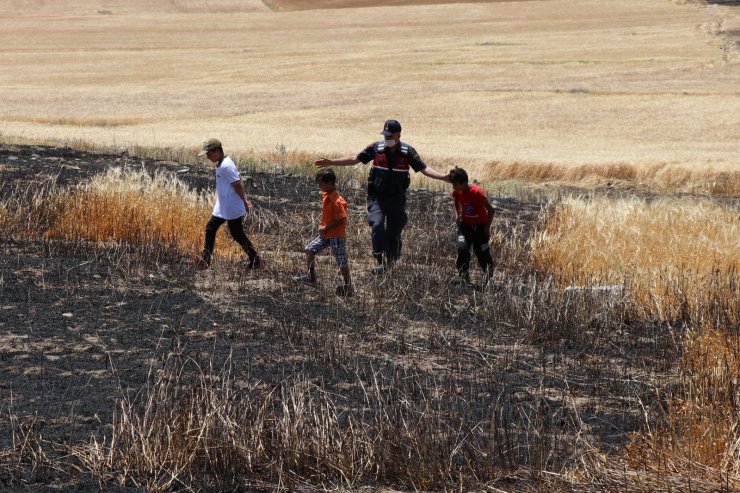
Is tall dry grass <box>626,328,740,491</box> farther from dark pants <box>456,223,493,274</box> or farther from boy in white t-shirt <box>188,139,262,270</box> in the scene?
boy in white t-shirt <box>188,139,262,270</box>

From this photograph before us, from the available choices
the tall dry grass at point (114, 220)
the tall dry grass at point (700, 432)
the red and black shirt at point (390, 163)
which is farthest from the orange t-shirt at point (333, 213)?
the tall dry grass at point (700, 432)

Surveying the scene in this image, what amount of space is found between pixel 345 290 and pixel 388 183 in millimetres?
1427

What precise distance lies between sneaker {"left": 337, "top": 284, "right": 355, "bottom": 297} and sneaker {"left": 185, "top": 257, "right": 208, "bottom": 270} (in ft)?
4.44

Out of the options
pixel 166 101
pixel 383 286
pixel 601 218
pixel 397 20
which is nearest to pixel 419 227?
pixel 601 218

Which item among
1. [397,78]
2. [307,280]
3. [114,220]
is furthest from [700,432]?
[397,78]

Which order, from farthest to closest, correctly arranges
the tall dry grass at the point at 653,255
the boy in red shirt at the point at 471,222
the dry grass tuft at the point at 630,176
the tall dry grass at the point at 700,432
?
the dry grass tuft at the point at 630,176, the boy in red shirt at the point at 471,222, the tall dry grass at the point at 653,255, the tall dry grass at the point at 700,432

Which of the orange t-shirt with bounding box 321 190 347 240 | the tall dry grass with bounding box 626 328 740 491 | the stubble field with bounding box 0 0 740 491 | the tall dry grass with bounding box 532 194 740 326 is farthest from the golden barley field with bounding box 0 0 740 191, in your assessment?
the tall dry grass with bounding box 626 328 740 491

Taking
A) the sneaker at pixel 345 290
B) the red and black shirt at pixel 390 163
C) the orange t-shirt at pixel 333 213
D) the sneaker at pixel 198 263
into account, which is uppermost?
the red and black shirt at pixel 390 163

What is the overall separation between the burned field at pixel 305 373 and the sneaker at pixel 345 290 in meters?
0.14

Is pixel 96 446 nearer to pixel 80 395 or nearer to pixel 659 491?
pixel 80 395

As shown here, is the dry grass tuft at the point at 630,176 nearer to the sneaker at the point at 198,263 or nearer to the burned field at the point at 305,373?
the burned field at the point at 305,373

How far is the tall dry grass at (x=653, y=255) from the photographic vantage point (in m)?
9.60

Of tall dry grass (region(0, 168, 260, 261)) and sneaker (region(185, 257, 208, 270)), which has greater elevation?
tall dry grass (region(0, 168, 260, 261))

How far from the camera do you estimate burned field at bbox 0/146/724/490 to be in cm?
568
